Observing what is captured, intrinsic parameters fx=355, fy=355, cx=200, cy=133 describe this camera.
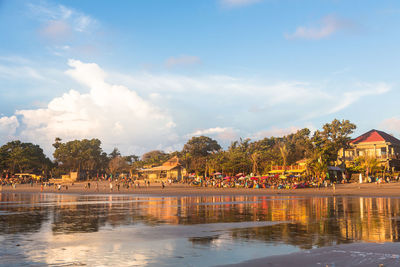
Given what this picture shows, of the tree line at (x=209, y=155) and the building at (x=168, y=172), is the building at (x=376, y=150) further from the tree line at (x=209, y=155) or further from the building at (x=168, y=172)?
the building at (x=168, y=172)

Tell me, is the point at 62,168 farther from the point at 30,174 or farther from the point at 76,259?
the point at 76,259

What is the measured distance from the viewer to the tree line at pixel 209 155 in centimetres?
6239

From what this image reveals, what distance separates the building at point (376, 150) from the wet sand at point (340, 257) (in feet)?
179

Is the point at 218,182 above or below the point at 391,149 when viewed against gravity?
below

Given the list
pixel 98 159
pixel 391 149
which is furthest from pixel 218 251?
pixel 98 159

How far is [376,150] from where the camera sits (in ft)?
207

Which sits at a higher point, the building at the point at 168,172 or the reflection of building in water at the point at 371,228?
the building at the point at 168,172

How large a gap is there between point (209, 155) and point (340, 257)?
86245 mm

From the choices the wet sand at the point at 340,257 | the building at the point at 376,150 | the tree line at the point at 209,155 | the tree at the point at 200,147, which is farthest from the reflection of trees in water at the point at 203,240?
the tree at the point at 200,147

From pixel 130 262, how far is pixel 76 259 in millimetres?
1524

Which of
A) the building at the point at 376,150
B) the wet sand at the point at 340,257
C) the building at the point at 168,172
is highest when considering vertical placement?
the building at the point at 376,150

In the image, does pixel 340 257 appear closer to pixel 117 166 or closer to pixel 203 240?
pixel 203 240

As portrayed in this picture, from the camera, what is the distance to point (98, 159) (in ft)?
367

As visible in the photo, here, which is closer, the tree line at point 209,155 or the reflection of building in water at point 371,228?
the reflection of building in water at point 371,228
